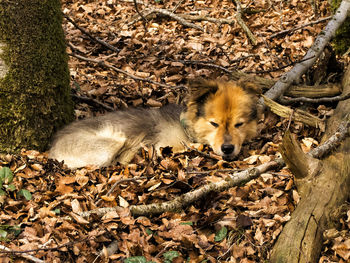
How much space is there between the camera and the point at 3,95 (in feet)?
16.4

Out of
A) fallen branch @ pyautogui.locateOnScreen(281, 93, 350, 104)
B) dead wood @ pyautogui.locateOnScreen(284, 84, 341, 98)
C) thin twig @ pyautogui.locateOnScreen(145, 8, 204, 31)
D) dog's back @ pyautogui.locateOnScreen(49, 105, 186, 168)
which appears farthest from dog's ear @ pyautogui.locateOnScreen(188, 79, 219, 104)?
thin twig @ pyautogui.locateOnScreen(145, 8, 204, 31)

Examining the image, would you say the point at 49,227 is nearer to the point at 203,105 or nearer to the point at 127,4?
the point at 203,105

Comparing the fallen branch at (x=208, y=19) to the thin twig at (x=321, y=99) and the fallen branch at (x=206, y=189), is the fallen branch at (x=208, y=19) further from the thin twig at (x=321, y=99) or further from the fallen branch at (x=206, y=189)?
the fallen branch at (x=206, y=189)

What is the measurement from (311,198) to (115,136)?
10.3 feet

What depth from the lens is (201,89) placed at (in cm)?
566

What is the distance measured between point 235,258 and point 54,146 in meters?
3.12

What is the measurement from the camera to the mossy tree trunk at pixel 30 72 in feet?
15.9

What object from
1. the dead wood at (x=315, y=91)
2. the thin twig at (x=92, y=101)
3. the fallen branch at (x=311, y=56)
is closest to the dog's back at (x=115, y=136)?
the thin twig at (x=92, y=101)

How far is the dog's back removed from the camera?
5551mm

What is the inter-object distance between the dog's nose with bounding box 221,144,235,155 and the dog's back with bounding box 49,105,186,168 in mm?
832

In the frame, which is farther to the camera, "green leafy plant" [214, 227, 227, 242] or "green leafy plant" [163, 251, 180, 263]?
"green leafy plant" [214, 227, 227, 242]

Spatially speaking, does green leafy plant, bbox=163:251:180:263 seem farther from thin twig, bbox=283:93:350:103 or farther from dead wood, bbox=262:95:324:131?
thin twig, bbox=283:93:350:103

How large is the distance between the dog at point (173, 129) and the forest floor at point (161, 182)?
7.9 inches

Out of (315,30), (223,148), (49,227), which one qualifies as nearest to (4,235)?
(49,227)
